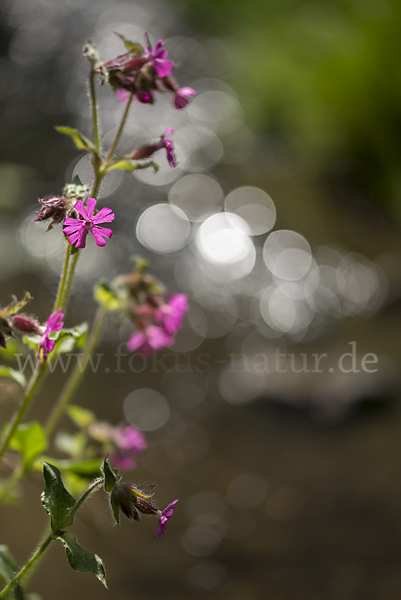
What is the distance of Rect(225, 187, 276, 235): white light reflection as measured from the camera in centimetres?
420

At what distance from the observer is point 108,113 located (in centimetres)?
505

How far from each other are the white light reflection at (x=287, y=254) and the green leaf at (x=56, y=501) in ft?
10.1

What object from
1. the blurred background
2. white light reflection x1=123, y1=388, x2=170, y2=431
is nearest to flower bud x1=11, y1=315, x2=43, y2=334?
the blurred background

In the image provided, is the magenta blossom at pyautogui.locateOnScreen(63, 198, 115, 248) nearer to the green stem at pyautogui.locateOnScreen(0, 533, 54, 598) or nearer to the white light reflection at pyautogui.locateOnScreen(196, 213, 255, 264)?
the green stem at pyautogui.locateOnScreen(0, 533, 54, 598)

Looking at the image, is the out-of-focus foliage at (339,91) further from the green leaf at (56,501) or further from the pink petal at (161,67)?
the green leaf at (56,501)

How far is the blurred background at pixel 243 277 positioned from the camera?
2029 millimetres

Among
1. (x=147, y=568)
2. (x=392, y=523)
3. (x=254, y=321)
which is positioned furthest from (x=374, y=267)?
(x=147, y=568)

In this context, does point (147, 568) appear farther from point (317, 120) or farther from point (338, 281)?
point (317, 120)

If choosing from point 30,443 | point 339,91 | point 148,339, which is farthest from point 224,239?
point 30,443

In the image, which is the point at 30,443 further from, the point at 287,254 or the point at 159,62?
the point at 287,254

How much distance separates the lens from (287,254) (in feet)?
13.0

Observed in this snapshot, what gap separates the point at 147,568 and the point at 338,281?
232 centimetres

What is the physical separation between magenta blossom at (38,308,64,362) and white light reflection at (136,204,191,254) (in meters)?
3.01

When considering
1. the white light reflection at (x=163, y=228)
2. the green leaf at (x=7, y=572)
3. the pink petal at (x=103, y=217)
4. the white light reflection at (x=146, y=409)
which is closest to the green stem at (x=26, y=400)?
the green leaf at (x=7, y=572)
